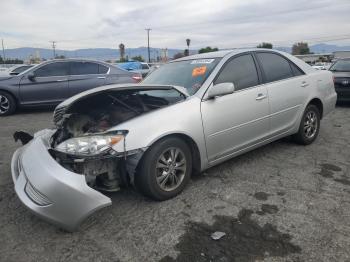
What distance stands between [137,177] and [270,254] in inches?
53.1

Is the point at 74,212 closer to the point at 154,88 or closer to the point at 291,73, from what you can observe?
the point at 154,88

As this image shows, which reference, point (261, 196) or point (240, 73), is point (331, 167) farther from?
point (240, 73)

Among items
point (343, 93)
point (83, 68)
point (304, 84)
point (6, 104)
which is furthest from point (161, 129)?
point (343, 93)

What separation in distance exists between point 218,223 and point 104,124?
153cm

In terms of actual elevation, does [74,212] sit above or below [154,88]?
below

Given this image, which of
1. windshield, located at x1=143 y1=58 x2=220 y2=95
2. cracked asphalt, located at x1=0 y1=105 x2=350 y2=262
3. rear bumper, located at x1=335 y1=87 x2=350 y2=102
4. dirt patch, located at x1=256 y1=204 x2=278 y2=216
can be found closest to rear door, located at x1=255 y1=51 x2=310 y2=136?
cracked asphalt, located at x1=0 y1=105 x2=350 y2=262

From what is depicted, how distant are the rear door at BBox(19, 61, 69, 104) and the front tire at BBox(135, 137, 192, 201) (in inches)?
250

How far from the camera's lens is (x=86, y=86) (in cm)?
913

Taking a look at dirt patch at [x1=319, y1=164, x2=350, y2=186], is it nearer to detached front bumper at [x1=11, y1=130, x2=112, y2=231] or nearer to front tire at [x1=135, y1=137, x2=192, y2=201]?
front tire at [x1=135, y1=137, x2=192, y2=201]

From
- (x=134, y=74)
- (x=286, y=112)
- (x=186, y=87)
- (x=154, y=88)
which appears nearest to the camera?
(x=154, y=88)

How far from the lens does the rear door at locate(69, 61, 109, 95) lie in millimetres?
9055

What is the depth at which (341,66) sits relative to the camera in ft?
32.9

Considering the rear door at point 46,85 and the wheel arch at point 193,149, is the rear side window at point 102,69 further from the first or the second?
the wheel arch at point 193,149

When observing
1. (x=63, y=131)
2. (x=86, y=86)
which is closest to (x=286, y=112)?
(x=63, y=131)
